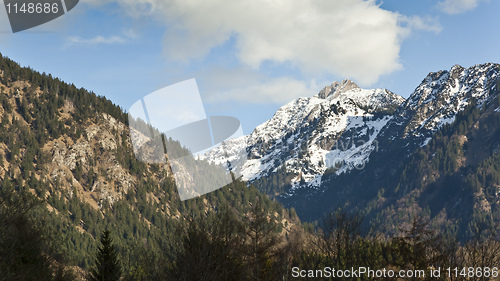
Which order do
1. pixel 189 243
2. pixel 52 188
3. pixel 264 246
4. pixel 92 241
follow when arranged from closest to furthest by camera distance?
pixel 189 243 < pixel 264 246 < pixel 92 241 < pixel 52 188

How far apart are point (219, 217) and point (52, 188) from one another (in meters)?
170

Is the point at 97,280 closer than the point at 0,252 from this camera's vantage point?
No

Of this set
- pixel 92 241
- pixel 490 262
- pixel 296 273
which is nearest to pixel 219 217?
pixel 296 273

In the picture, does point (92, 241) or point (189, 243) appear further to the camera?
point (92, 241)

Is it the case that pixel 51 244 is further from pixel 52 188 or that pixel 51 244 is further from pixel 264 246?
pixel 52 188

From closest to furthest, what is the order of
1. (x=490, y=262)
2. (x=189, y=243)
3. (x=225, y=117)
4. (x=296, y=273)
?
(x=225, y=117)
(x=189, y=243)
(x=490, y=262)
(x=296, y=273)

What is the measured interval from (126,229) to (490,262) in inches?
6159

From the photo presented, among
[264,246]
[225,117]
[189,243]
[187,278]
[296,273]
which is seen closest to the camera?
[225,117]

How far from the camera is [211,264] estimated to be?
33125mm

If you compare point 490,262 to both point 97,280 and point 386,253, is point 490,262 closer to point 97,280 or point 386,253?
point 386,253

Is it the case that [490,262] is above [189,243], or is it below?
below

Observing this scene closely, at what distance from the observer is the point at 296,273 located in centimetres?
6756

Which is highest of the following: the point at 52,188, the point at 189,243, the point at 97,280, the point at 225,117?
the point at 52,188

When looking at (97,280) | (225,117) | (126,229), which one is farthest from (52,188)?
(225,117)
